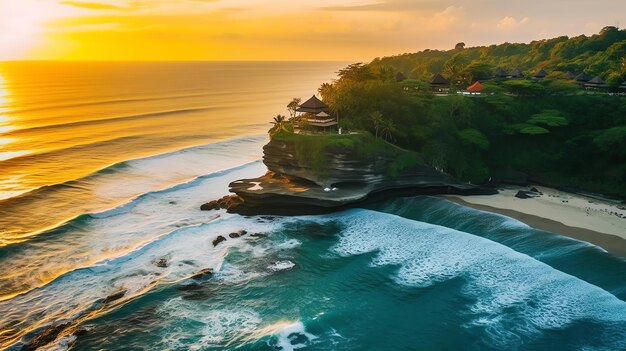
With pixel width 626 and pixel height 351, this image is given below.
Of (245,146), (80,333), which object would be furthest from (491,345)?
(245,146)

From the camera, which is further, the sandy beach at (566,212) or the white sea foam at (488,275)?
the sandy beach at (566,212)

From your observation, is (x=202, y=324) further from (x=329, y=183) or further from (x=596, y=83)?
(x=596, y=83)

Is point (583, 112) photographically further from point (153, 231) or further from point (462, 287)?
point (153, 231)

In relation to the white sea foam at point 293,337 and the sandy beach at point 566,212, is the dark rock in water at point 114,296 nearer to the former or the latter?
the white sea foam at point 293,337

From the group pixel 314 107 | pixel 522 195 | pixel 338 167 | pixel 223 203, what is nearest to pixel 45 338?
pixel 223 203

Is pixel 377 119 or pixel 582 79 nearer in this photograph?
pixel 377 119

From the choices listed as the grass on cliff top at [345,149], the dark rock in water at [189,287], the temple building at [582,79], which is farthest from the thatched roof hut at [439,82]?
the dark rock in water at [189,287]
